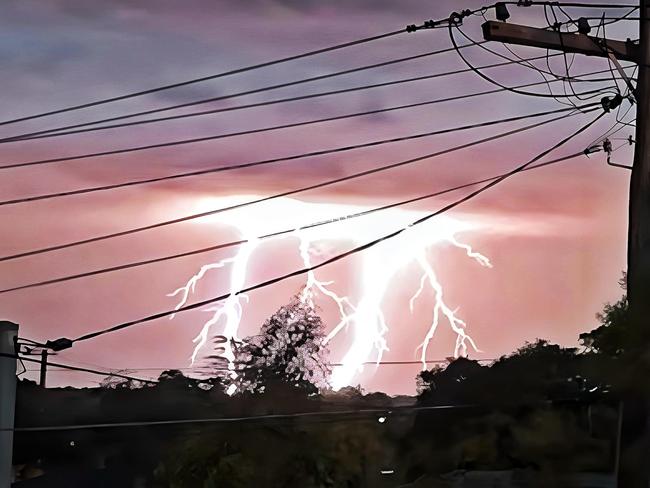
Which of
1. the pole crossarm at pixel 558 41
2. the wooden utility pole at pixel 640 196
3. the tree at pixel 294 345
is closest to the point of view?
the wooden utility pole at pixel 640 196

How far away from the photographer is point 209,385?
30250 millimetres

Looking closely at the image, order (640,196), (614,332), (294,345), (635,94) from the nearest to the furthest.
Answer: (640,196)
(635,94)
(614,332)
(294,345)

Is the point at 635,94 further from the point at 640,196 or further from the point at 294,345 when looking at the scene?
the point at 294,345

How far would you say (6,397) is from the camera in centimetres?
1592

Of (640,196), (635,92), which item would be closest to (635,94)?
→ (635,92)

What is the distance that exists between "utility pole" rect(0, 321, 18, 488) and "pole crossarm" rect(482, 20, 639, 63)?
7779 millimetres

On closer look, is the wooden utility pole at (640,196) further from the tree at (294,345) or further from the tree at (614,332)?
the tree at (294,345)

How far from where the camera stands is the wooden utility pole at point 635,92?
14.6 m

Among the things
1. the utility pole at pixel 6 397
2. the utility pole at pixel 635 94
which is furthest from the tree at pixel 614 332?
the utility pole at pixel 6 397

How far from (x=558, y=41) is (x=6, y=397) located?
9.02m

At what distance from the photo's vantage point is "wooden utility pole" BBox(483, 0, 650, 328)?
1460 cm

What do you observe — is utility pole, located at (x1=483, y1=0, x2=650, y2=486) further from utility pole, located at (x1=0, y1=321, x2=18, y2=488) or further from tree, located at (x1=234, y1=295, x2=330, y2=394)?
tree, located at (x1=234, y1=295, x2=330, y2=394)

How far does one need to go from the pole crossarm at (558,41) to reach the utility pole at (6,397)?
25.5ft

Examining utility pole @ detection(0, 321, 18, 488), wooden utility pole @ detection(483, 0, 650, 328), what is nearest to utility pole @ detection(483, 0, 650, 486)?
wooden utility pole @ detection(483, 0, 650, 328)
